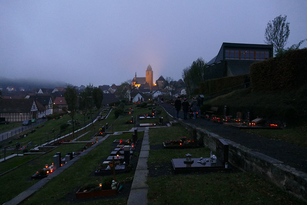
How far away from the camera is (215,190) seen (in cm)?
426

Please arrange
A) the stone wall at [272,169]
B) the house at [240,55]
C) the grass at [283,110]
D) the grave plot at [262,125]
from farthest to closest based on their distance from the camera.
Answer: the house at [240,55] < the grave plot at [262,125] < the grass at [283,110] < the stone wall at [272,169]

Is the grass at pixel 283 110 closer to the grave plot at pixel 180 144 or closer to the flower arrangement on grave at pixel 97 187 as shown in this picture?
the grave plot at pixel 180 144

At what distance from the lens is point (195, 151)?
801cm

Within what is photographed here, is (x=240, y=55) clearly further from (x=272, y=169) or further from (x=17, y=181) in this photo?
(x=17, y=181)

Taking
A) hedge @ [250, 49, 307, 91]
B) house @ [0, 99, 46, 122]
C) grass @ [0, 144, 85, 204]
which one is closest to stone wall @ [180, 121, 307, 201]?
grass @ [0, 144, 85, 204]

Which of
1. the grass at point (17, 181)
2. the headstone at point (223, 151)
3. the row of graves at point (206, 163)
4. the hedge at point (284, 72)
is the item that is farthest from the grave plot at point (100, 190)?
the hedge at point (284, 72)

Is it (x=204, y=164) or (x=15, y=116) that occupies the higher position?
(x=204, y=164)

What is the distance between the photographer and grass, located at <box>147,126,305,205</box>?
3.74 meters

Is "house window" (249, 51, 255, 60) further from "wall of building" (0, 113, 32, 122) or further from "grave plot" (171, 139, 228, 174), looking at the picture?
"wall of building" (0, 113, 32, 122)

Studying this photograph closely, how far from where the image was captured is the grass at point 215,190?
374cm

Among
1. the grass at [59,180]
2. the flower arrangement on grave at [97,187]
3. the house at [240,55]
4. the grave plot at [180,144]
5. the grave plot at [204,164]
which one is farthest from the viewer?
the house at [240,55]

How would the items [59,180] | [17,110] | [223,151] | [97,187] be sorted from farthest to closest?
[17,110]
[59,180]
[223,151]
[97,187]

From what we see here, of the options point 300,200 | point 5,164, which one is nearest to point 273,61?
point 300,200

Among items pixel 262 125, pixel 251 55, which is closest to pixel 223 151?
pixel 262 125
